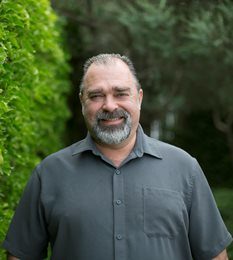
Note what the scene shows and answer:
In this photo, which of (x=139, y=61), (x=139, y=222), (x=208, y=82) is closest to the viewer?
(x=139, y=222)

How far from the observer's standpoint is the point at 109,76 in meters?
3.14

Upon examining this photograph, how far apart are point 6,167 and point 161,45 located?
5.47 m

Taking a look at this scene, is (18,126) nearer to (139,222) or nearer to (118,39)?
(139,222)

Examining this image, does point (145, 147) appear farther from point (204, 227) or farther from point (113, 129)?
point (204, 227)

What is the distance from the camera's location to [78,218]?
3010 mm

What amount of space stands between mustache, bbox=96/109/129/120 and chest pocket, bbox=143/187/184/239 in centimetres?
42

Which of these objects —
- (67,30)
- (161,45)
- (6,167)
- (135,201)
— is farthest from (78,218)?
(67,30)

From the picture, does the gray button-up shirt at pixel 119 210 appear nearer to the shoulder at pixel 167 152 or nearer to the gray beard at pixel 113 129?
the shoulder at pixel 167 152

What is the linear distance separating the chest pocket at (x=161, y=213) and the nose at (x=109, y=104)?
0.47 meters

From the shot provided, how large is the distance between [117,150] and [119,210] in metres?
0.38

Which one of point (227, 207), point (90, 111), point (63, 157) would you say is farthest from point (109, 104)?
point (227, 207)

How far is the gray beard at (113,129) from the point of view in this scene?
311 cm

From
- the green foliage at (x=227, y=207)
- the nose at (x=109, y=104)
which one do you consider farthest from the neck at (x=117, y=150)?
the green foliage at (x=227, y=207)

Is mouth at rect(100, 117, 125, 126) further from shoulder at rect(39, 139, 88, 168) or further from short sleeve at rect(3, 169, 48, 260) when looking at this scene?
short sleeve at rect(3, 169, 48, 260)
